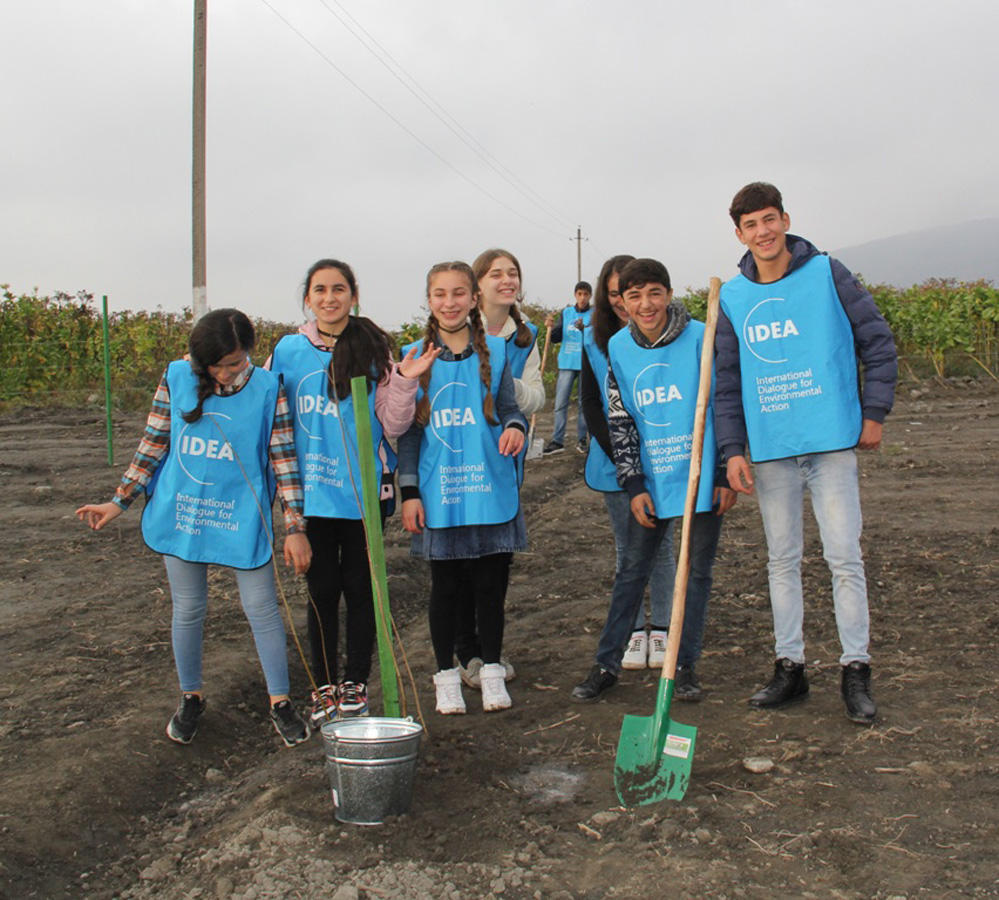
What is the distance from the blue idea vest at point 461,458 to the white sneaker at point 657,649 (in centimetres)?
98

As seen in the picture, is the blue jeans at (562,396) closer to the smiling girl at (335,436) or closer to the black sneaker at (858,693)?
the smiling girl at (335,436)

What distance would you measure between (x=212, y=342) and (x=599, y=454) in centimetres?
167

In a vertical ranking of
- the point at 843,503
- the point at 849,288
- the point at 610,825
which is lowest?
the point at 610,825

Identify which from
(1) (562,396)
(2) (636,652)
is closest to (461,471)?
(2) (636,652)

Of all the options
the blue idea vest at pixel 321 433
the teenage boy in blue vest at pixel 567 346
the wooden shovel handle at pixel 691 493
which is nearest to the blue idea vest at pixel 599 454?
the wooden shovel handle at pixel 691 493

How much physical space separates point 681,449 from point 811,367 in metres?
0.56

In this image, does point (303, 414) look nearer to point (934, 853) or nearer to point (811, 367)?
point (811, 367)

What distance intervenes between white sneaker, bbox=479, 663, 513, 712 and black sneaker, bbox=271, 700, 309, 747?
70cm

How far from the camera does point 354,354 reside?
12.4 feet

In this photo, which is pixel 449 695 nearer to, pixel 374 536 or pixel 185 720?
pixel 374 536

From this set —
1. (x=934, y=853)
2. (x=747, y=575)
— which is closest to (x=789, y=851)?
(x=934, y=853)

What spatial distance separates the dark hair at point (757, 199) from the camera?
366cm

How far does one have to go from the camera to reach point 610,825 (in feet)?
9.70

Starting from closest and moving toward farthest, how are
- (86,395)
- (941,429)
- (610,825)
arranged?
(610,825), (941,429), (86,395)
